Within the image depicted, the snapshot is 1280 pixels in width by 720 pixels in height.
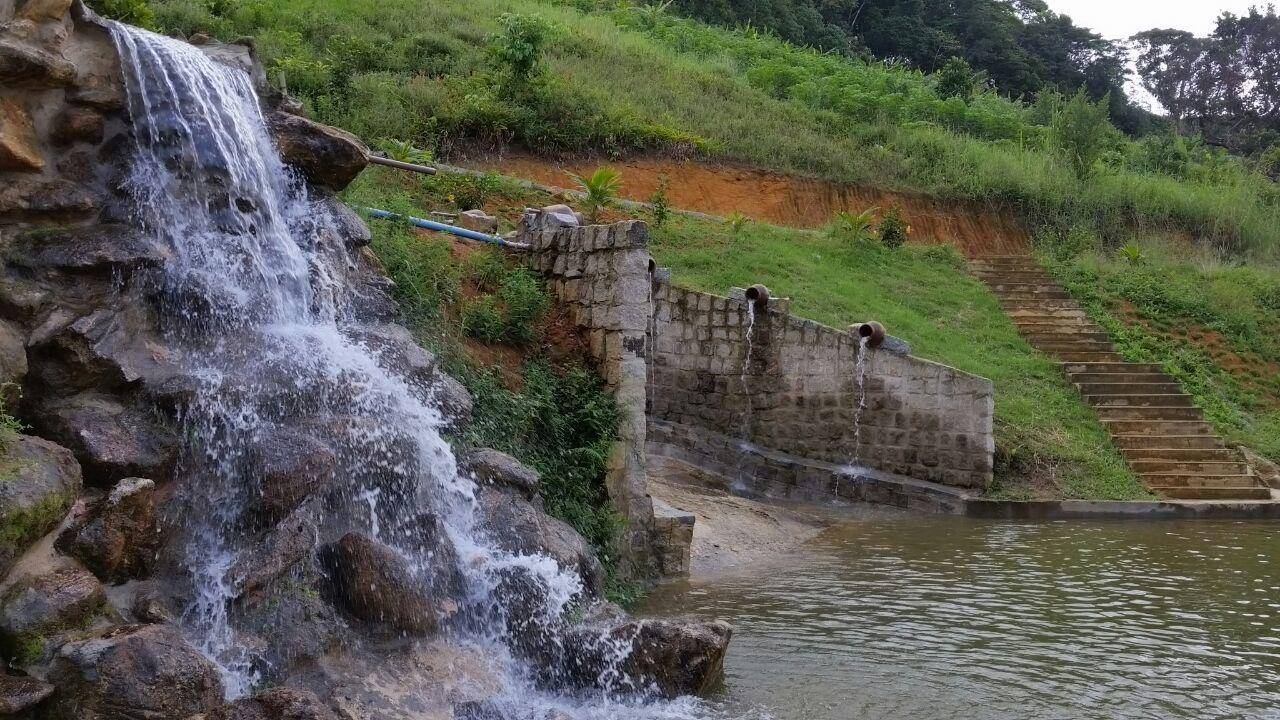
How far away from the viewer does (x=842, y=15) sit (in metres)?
44.1

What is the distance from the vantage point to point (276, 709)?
4332 millimetres

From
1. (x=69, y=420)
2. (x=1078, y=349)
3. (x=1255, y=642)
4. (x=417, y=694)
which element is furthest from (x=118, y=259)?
(x=1078, y=349)

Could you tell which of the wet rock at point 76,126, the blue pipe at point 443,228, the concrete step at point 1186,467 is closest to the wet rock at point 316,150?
the blue pipe at point 443,228

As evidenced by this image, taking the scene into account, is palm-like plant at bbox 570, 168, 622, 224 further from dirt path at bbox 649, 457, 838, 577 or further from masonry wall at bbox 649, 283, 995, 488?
dirt path at bbox 649, 457, 838, 577

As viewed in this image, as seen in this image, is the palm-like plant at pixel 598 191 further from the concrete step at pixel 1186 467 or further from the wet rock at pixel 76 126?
the wet rock at pixel 76 126

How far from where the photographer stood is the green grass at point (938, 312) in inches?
529

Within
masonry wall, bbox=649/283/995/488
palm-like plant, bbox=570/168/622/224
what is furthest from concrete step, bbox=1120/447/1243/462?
palm-like plant, bbox=570/168/622/224

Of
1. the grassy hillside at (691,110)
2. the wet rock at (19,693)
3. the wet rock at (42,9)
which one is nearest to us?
the wet rock at (19,693)

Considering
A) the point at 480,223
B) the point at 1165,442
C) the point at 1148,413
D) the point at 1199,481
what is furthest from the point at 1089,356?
the point at 480,223

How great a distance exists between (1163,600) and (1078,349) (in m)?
9.82

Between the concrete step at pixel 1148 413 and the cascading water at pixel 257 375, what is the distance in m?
11.2

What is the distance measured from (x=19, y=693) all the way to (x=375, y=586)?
162 centimetres

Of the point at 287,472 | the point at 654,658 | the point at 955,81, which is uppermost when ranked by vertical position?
the point at 955,81

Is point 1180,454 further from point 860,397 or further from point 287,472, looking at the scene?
point 287,472
